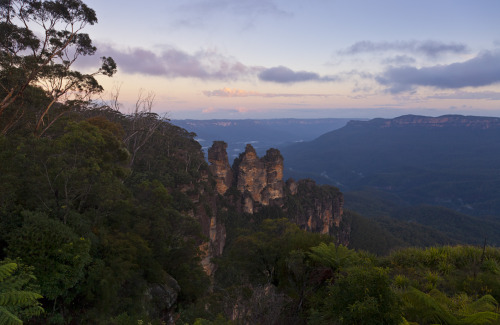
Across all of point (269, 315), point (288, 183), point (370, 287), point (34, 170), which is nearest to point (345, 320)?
point (370, 287)

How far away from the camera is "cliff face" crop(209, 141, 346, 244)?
225ft

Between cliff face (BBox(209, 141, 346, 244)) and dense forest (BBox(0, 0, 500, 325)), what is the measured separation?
4605 cm

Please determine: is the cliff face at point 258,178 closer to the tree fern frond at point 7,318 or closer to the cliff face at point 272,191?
the cliff face at point 272,191

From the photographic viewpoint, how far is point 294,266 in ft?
41.5

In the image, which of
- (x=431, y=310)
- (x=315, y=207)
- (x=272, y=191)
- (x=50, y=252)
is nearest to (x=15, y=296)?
(x=50, y=252)

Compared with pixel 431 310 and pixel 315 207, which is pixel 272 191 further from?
pixel 431 310

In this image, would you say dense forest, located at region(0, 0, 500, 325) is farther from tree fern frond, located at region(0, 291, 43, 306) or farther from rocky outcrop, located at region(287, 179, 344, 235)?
rocky outcrop, located at region(287, 179, 344, 235)

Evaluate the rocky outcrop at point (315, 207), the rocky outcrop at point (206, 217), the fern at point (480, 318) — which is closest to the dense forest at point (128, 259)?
the fern at point (480, 318)

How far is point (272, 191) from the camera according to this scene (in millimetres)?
77875

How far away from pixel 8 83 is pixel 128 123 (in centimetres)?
2754

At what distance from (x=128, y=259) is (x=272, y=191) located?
65.6 meters

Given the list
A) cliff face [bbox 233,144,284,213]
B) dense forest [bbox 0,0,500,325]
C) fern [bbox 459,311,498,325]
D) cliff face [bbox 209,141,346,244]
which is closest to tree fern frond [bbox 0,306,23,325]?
dense forest [bbox 0,0,500,325]

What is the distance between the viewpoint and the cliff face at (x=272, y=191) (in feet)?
225

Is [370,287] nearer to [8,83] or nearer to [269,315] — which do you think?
[269,315]
